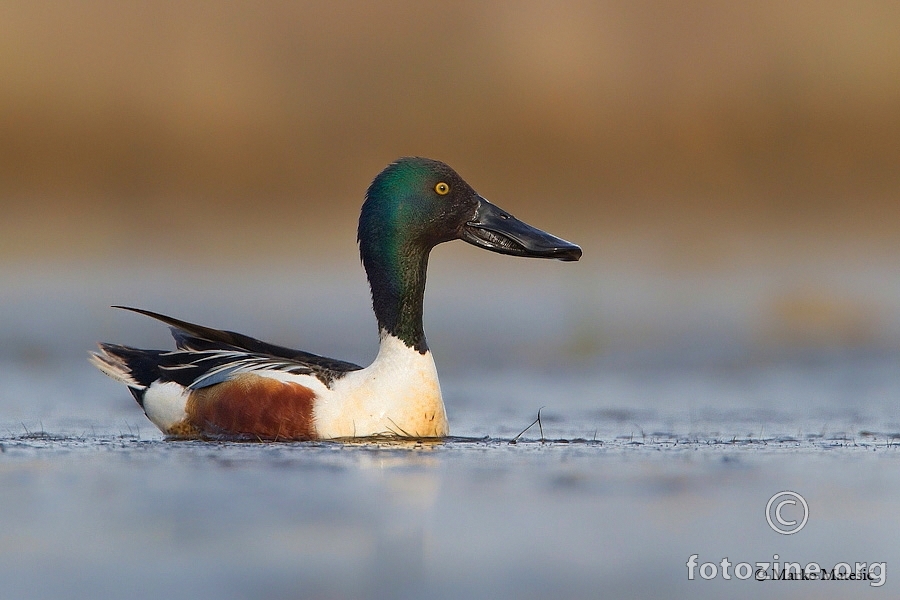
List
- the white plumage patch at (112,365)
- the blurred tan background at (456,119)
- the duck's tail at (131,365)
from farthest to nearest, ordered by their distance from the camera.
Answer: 1. the blurred tan background at (456,119)
2. the white plumage patch at (112,365)
3. the duck's tail at (131,365)

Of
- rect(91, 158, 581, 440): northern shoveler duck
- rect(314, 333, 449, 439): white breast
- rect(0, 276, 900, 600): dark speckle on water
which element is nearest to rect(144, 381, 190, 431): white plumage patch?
rect(91, 158, 581, 440): northern shoveler duck

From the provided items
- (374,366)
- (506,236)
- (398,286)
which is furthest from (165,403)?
(506,236)

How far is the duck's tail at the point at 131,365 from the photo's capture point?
8.09 m

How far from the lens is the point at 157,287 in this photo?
14.3 meters

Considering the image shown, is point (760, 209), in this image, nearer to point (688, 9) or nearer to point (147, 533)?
point (688, 9)

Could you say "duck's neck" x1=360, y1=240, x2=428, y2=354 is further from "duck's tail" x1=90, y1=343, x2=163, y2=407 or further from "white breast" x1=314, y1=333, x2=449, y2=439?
"duck's tail" x1=90, y1=343, x2=163, y2=407

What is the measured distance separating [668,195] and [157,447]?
13028 mm

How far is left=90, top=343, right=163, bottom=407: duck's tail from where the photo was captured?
26.5ft

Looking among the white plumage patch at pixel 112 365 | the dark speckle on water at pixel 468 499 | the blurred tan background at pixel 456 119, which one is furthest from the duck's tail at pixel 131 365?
the blurred tan background at pixel 456 119

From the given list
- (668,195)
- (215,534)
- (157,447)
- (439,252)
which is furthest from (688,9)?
(215,534)

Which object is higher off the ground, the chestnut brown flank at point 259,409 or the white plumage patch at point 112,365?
the white plumage patch at point 112,365

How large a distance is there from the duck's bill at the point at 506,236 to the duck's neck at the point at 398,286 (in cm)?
27

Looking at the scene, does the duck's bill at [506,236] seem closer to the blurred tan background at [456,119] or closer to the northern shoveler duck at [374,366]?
the northern shoveler duck at [374,366]

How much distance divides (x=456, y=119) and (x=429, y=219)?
12.9m
